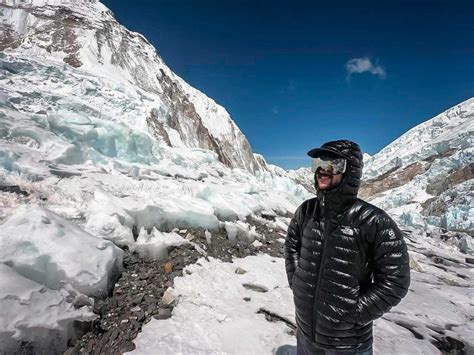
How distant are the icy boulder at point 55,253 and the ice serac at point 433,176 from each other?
37.8 m

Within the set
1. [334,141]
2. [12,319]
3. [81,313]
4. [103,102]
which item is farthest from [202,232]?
[103,102]

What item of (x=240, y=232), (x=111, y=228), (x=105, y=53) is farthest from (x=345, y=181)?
(x=105, y=53)

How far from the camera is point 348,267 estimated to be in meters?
2.35

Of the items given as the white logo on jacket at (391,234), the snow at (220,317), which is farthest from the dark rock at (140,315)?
the white logo on jacket at (391,234)

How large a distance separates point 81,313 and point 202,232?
14.8ft

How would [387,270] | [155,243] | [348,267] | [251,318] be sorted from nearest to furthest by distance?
[387,270]
[348,267]
[251,318]
[155,243]

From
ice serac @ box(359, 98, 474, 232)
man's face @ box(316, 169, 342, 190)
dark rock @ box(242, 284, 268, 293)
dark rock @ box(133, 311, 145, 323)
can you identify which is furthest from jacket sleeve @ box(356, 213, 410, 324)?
ice serac @ box(359, 98, 474, 232)

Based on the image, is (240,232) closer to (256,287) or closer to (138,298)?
(256,287)

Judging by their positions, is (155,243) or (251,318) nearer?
(251,318)

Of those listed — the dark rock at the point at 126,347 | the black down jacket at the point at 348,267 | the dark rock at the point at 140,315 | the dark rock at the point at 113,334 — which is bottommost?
the dark rock at the point at 126,347

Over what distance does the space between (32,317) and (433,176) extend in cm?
8419

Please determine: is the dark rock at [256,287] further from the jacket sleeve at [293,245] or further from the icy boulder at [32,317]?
the jacket sleeve at [293,245]

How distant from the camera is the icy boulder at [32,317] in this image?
3299mm

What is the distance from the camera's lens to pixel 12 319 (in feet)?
11.1
